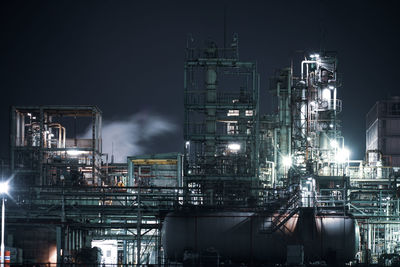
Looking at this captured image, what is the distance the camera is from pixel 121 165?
69.2 meters

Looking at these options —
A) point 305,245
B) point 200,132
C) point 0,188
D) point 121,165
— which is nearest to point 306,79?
point 200,132

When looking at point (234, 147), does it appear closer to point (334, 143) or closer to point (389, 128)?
point (334, 143)

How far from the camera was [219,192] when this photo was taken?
Result: 4856cm

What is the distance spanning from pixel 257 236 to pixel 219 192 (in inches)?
478

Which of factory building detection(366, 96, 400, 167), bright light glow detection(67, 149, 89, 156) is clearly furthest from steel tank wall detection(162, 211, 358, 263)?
factory building detection(366, 96, 400, 167)

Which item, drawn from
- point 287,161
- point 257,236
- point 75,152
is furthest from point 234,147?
point 257,236

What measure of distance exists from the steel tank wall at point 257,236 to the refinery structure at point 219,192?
6cm

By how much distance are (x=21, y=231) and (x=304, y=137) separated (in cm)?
2758

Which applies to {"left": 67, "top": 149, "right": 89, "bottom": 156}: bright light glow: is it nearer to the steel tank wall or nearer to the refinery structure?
the refinery structure

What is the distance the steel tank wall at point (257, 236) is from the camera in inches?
1433

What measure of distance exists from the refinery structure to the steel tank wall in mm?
59

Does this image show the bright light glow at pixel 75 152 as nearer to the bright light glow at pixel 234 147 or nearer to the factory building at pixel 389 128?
the bright light glow at pixel 234 147

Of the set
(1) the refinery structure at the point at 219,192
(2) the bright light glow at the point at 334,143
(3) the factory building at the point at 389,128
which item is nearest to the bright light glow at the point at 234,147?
(1) the refinery structure at the point at 219,192

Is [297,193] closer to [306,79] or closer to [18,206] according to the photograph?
[18,206]
